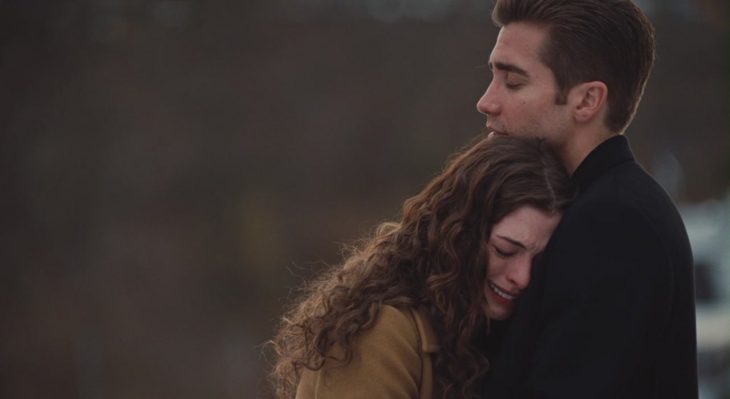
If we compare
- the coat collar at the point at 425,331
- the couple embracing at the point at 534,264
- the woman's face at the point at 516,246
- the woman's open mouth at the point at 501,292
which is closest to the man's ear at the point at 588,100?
the couple embracing at the point at 534,264

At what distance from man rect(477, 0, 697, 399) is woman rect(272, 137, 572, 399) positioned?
0.06 m

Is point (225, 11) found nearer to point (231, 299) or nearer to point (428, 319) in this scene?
point (231, 299)

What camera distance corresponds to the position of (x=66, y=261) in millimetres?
20469

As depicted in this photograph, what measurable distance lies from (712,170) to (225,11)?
993 cm

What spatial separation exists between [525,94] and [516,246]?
465 millimetres

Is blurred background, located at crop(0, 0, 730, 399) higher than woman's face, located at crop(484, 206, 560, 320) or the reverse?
higher


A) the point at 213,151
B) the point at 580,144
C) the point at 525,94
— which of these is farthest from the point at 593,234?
the point at 213,151

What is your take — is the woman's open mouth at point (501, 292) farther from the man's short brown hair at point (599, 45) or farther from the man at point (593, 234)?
the man's short brown hair at point (599, 45)

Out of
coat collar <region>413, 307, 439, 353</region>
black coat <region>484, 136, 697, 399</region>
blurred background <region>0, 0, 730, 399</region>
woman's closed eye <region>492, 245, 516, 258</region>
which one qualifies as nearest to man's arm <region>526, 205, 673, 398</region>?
black coat <region>484, 136, 697, 399</region>

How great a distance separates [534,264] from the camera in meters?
2.85

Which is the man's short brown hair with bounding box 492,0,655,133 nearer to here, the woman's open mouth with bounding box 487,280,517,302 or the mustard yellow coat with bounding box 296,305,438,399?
the woman's open mouth with bounding box 487,280,517,302

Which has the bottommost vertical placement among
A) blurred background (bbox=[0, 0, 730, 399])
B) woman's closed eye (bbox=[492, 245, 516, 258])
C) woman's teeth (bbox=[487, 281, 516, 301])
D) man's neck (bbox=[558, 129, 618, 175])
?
woman's teeth (bbox=[487, 281, 516, 301])

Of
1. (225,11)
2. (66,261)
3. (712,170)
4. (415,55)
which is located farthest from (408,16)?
(66,261)

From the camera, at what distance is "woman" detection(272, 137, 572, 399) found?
112 inches
